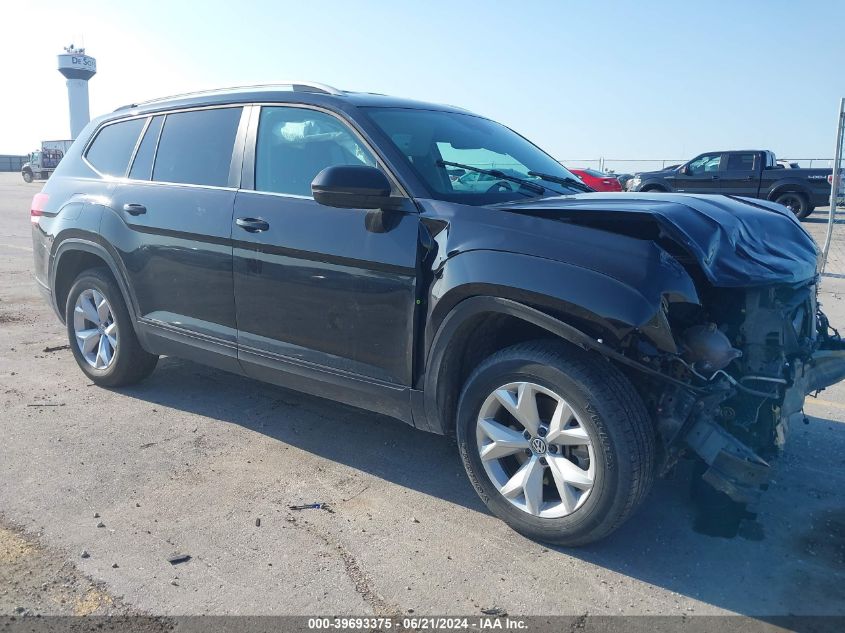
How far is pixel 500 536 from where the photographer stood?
326 cm

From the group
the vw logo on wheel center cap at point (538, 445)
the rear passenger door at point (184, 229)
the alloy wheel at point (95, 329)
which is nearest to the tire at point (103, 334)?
the alloy wheel at point (95, 329)

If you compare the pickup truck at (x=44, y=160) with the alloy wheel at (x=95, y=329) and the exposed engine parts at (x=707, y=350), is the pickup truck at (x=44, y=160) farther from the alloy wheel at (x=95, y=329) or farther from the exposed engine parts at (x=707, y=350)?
the exposed engine parts at (x=707, y=350)

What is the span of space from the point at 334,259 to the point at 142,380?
97.7 inches

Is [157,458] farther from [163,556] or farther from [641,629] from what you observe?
[641,629]

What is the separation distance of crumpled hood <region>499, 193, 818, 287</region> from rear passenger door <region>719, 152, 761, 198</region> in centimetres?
1770

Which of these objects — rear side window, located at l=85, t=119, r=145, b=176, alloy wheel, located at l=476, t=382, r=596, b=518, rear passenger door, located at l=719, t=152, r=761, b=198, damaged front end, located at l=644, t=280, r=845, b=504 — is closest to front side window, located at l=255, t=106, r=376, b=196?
rear side window, located at l=85, t=119, r=145, b=176

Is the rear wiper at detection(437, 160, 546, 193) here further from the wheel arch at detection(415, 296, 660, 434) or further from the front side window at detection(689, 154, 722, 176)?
the front side window at detection(689, 154, 722, 176)

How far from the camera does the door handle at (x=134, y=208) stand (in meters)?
4.62

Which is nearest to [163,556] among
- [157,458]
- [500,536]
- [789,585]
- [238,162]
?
[157,458]

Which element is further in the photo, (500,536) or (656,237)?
(500,536)

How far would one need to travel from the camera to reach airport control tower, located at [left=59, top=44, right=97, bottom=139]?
84188 millimetres

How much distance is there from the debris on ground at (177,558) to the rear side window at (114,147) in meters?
2.93

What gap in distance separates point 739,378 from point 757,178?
19.0 metres

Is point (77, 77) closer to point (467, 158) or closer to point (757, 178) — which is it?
point (757, 178)
